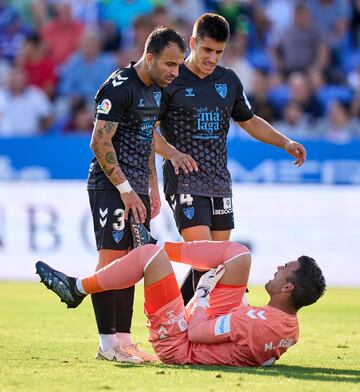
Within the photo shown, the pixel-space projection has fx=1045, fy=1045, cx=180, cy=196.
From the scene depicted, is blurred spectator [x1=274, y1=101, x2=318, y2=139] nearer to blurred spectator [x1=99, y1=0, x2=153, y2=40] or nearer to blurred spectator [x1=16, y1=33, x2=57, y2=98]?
blurred spectator [x1=99, y1=0, x2=153, y2=40]

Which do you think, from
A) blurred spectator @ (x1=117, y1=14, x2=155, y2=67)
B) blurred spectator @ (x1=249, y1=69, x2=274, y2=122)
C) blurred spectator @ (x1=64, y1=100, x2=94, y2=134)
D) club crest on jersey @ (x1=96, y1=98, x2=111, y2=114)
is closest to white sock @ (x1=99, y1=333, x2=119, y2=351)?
club crest on jersey @ (x1=96, y1=98, x2=111, y2=114)

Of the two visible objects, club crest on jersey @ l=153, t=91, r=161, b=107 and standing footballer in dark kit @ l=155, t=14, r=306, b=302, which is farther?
standing footballer in dark kit @ l=155, t=14, r=306, b=302

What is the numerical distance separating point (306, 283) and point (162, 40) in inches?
75.7

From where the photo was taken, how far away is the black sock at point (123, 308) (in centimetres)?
751

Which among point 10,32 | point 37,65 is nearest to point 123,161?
point 37,65

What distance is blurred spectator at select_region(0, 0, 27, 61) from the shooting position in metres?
19.8

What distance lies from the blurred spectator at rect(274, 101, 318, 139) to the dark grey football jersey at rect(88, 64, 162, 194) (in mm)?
9630

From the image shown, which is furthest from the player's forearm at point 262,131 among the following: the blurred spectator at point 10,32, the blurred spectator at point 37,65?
the blurred spectator at point 10,32

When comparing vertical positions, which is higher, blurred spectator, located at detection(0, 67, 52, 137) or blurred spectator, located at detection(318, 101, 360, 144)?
blurred spectator, located at detection(0, 67, 52, 137)

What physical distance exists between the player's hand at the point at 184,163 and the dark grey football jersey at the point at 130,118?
0.34 m

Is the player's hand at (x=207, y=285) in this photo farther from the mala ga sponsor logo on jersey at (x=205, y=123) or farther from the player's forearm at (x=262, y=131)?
the player's forearm at (x=262, y=131)

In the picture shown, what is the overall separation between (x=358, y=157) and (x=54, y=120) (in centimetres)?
561

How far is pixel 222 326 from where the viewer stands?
6.57 m

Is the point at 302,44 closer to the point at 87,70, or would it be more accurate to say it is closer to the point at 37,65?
the point at 87,70
